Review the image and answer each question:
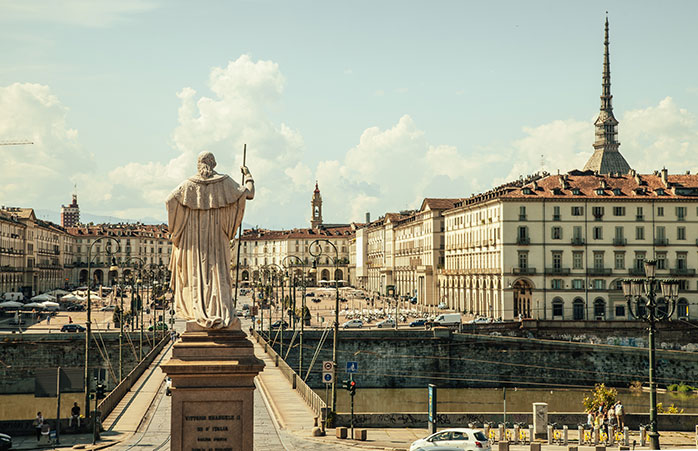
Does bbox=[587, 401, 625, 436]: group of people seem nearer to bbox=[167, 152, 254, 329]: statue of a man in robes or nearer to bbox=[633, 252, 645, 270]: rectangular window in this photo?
bbox=[167, 152, 254, 329]: statue of a man in robes

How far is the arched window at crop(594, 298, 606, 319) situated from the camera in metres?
96.3

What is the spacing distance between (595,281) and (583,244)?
4.25 meters

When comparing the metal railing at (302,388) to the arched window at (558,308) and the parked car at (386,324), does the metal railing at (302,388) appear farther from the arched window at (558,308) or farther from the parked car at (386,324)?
the arched window at (558,308)

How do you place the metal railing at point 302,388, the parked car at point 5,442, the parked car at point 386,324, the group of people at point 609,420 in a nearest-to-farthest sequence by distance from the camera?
the parked car at point 5,442 < the group of people at point 609,420 < the metal railing at point 302,388 < the parked car at point 386,324

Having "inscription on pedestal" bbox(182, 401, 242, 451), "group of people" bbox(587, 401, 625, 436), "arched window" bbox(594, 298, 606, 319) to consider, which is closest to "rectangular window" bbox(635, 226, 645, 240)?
"arched window" bbox(594, 298, 606, 319)

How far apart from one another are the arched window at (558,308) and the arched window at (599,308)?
3483 millimetres

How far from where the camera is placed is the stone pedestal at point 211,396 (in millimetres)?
15047

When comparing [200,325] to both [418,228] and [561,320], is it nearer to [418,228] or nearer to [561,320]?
[561,320]

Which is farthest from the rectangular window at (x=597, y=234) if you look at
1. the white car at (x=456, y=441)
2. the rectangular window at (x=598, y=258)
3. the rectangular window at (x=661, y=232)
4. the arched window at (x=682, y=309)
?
the white car at (x=456, y=441)

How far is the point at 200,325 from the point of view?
1563cm

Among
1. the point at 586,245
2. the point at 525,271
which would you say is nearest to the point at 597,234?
the point at 586,245

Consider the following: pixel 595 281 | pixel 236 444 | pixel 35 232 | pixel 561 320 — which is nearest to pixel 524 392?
pixel 561 320

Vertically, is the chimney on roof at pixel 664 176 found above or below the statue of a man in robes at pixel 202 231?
above

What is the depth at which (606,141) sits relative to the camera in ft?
630
